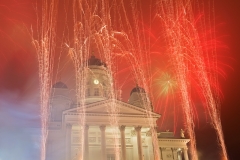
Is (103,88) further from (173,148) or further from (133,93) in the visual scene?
(173,148)

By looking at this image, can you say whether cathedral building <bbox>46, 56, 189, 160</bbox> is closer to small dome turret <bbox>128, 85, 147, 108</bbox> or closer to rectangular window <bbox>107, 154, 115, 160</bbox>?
rectangular window <bbox>107, 154, 115, 160</bbox>

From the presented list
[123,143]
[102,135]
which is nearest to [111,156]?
[123,143]

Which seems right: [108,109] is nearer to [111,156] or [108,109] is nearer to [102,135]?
[102,135]

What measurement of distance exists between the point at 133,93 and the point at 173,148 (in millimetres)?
10139

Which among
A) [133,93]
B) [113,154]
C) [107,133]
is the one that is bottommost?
[113,154]

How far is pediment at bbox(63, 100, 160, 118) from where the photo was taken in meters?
32.5

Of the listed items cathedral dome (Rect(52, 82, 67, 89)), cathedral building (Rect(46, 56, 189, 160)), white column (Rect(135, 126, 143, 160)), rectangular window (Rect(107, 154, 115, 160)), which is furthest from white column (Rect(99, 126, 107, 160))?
cathedral dome (Rect(52, 82, 67, 89))

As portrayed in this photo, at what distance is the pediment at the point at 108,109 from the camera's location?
32528 millimetres

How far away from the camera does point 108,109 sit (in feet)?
111

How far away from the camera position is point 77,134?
33.8m

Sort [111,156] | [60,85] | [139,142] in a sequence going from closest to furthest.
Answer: [139,142]
[111,156]
[60,85]

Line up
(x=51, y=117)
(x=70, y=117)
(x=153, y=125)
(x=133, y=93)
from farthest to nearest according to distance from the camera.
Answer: (x=133, y=93) → (x=51, y=117) → (x=153, y=125) → (x=70, y=117)

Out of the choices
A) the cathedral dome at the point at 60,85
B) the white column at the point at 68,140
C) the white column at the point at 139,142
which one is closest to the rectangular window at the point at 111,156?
the white column at the point at 139,142


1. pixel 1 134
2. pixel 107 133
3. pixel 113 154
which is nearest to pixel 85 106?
pixel 107 133
